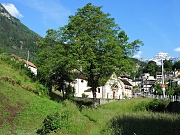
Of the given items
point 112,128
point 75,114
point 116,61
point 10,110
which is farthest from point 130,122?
point 116,61

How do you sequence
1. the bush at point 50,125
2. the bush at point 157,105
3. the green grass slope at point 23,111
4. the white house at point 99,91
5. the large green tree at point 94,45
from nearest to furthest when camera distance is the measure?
the bush at point 50,125 → the green grass slope at point 23,111 → the large green tree at point 94,45 → the bush at point 157,105 → the white house at point 99,91

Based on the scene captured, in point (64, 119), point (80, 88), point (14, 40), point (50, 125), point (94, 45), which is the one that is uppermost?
point (14, 40)

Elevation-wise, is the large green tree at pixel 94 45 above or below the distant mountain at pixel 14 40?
below

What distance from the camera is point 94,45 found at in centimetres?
2802

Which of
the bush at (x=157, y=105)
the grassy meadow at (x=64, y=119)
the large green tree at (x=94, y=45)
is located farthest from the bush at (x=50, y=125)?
the bush at (x=157, y=105)

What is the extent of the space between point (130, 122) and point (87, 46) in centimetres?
1529

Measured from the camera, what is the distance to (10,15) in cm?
19438

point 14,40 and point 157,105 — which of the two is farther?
point 14,40

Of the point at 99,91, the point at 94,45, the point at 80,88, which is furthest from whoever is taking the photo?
the point at 80,88

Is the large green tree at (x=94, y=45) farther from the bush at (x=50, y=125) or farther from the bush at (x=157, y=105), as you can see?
the bush at (x=50, y=125)

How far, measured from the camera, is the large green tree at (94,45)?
27.2 meters

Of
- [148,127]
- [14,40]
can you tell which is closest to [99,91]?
[148,127]

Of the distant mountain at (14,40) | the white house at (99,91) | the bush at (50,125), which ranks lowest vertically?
the bush at (50,125)

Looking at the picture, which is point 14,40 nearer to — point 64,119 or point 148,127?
point 64,119
